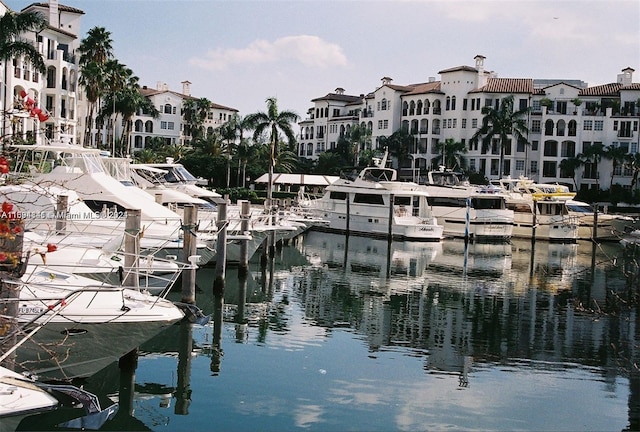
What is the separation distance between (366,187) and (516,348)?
3159cm

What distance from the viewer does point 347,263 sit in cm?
3759

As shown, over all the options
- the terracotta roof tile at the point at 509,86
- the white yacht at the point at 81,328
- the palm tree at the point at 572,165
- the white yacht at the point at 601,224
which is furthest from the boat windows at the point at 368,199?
the terracotta roof tile at the point at 509,86

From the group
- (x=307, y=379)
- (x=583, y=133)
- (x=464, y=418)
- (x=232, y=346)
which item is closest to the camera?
(x=464, y=418)

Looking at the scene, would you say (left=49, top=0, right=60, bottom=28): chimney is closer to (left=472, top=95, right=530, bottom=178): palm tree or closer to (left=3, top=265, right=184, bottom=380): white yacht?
(left=472, top=95, right=530, bottom=178): palm tree

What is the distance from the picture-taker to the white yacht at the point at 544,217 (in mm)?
52656

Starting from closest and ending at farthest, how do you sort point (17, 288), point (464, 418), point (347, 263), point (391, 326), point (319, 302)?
point (17, 288)
point (464, 418)
point (391, 326)
point (319, 302)
point (347, 263)

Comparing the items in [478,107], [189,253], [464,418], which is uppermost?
[478,107]

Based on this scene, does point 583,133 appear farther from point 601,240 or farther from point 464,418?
point 464,418

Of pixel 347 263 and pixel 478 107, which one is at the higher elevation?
pixel 478 107

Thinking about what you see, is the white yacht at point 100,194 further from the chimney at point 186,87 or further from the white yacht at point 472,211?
the chimney at point 186,87

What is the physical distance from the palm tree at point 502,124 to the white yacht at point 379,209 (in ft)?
95.2

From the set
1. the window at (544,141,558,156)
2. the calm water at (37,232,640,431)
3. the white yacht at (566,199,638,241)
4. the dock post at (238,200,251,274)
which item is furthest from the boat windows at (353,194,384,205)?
the window at (544,141,558,156)

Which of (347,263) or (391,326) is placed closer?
(391,326)

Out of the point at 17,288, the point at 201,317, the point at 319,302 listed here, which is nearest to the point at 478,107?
the point at 319,302
